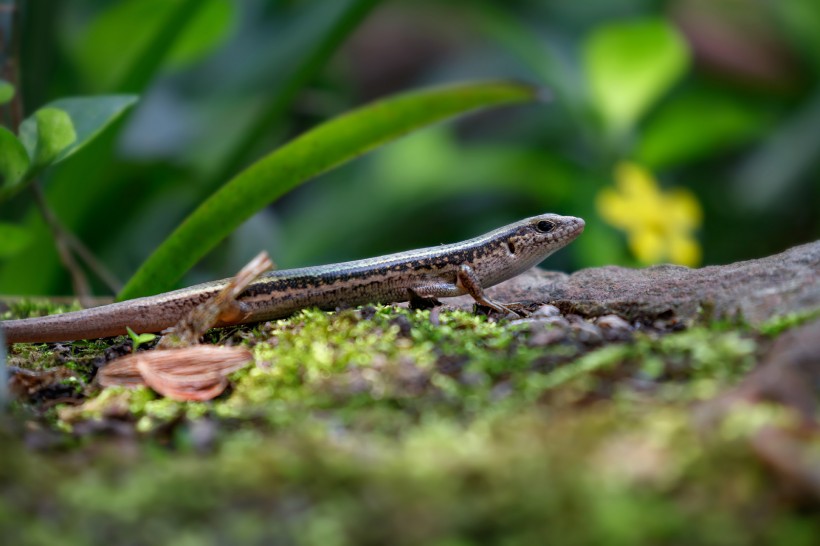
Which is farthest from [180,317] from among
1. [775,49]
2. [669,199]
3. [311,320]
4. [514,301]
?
[775,49]

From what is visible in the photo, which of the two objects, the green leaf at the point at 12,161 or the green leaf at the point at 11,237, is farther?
the green leaf at the point at 11,237

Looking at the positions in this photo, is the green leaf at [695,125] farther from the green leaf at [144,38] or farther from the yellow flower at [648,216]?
the green leaf at [144,38]

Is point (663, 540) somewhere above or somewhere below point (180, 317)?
below

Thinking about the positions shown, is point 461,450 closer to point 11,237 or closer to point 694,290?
point 694,290

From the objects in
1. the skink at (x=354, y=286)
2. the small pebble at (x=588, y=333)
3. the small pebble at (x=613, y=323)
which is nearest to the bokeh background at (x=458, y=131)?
the skink at (x=354, y=286)

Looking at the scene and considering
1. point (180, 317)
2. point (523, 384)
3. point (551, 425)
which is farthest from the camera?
point (180, 317)

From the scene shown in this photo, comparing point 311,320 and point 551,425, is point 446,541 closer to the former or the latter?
point 551,425
